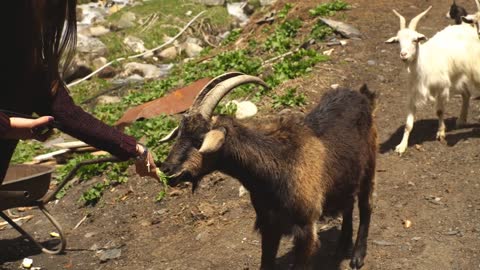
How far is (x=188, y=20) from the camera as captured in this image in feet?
53.1

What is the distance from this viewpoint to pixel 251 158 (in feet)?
14.2

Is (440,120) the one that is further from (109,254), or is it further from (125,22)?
(125,22)

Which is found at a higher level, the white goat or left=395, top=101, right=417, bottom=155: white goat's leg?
the white goat

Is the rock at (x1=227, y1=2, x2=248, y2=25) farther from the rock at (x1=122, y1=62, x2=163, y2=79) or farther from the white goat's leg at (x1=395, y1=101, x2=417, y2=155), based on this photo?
the white goat's leg at (x1=395, y1=101, x2=417, y2=155)

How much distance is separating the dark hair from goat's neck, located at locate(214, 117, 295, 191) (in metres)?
1.37

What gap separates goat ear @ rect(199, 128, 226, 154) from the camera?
4.07 meters

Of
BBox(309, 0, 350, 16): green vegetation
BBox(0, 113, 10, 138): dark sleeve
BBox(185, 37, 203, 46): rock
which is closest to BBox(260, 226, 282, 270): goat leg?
BBox(0, 113, 10, 138): dark sleeve

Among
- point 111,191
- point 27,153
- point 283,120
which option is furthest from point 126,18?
point 283,120

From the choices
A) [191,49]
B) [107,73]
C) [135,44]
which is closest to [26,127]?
[107,73]

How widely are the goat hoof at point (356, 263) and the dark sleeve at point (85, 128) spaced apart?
2396 millimetres

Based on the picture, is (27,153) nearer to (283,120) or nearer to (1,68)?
(283,120)

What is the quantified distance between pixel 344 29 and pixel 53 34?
7601 millimetres

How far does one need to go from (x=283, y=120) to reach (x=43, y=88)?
1984 millimetres

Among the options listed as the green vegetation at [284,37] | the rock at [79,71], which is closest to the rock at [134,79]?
the rock at [79,71]
